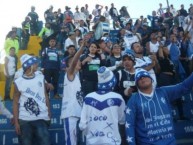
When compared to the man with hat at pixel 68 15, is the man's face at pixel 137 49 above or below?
below

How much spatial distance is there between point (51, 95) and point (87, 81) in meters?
2.72

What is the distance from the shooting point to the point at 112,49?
27.2 feet

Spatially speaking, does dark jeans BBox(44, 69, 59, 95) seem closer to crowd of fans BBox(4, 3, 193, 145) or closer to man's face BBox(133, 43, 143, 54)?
crowd of fans BBox(4, 3, 193, 145)

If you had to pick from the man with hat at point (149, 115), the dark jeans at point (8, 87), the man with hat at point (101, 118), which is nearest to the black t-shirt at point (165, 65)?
the dark jeans at point (8, 87)

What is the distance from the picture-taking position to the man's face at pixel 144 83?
4.33 metres

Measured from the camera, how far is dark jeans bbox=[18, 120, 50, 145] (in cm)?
542

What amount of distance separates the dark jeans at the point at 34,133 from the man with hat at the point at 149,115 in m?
1.65

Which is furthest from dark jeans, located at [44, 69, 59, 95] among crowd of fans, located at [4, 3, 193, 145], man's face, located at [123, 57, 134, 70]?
man's face, located at [123, 57, 134, 70]

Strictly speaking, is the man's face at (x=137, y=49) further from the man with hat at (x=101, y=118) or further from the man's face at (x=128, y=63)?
the man with hat at (x=101, y=118)

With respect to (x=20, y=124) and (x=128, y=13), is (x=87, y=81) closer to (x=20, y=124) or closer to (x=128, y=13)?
(x=20, y=124)

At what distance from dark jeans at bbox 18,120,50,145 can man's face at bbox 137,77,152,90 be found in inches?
70.7

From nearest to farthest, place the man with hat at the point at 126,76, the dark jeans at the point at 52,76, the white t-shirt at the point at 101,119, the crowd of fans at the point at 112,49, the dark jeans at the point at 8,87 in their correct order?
the white t-shirt at the point at 101,119
the man with hat at the point at 126,76
the crowd of fans at the point at 112,49
the dark jeans at the point at 52,76
the dark jeans at the point at 8,87

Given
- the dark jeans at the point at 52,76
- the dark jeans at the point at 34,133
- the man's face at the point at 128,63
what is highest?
the dark jeans at the point at 52,76

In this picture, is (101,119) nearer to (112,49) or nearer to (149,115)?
(149,115)
